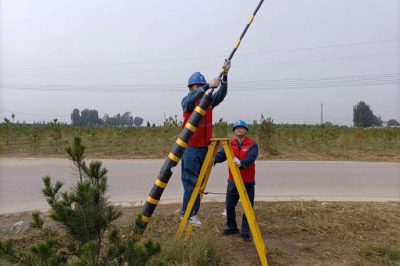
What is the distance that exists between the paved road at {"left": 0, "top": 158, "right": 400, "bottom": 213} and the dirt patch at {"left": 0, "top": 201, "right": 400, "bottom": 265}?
80 centimetres

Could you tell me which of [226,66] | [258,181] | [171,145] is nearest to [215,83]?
[226,66]

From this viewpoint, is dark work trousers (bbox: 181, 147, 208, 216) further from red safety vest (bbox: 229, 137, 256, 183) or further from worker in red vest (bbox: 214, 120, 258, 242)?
red safety vest (bbox: 229, 137, 256, 183)

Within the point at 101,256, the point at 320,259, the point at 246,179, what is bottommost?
the point at 320,259

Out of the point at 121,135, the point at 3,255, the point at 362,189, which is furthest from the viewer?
the point at 121,135

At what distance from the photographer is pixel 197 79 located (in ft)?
14.1

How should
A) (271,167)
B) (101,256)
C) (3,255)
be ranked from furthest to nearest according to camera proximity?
(271,167) → (101,256) → (3,255)

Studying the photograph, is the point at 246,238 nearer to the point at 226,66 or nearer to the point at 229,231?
the point at 229,231

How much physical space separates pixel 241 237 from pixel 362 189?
4276 millimetres

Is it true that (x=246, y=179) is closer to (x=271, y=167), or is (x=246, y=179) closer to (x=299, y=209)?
(x=299, y=209)

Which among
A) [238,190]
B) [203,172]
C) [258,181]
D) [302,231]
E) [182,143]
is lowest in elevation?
[302,231]

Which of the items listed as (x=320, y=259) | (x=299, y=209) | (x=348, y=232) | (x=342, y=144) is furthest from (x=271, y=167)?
(x=342, y=144)

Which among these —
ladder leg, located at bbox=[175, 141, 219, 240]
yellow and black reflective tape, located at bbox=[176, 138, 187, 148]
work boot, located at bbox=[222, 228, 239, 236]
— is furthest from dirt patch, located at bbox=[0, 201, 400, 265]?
yellow and black reflective tape, located at bbox=[176, 138, 187, 148]

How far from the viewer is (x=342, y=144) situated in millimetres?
17250

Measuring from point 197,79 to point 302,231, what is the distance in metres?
2.19
